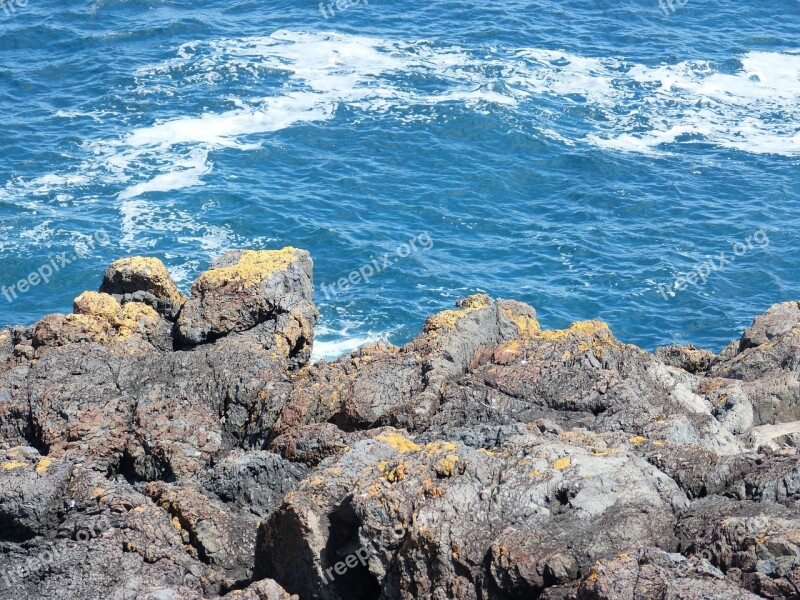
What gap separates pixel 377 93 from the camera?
62.2 meters

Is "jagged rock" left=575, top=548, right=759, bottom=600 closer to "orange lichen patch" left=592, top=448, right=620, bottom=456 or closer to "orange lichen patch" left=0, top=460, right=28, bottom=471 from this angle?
"orange lichen patch" left=592, top=448, right=620, bottom=456

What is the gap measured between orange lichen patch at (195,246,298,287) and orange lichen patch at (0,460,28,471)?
853cm

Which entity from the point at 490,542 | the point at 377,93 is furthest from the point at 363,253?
the point at 490,542

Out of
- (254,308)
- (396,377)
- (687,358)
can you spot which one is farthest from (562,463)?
(687,358)

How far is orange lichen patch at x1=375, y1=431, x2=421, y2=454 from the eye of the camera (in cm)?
1673

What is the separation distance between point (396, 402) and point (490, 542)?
6.89m

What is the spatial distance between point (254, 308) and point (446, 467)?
36.1ft

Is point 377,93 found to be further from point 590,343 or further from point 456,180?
point 590,343

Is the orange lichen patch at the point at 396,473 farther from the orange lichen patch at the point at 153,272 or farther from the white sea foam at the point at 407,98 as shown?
the white sea foam at the point at 407,98

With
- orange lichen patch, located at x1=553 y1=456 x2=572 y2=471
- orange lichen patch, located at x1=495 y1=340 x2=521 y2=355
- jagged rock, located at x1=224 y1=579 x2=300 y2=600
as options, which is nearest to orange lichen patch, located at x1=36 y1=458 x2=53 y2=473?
jagged rock, located at x1=224 y1=579 x2=300 y2=600

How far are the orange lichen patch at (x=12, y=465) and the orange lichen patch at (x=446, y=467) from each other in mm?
7775

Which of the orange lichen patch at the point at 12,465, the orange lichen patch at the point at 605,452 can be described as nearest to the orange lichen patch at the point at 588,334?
the orange lichen patch at the point at 605,452

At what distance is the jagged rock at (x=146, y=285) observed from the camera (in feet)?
85.3

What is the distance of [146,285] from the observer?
26141 mm
